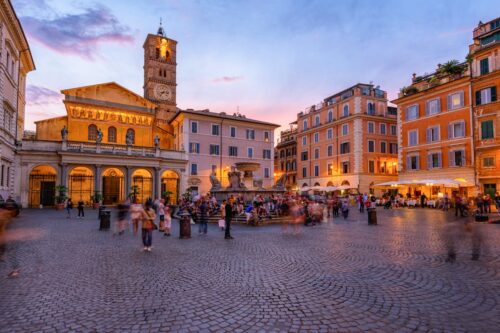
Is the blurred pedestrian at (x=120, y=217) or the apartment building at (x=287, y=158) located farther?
the apartment building at (x=287, y=158)

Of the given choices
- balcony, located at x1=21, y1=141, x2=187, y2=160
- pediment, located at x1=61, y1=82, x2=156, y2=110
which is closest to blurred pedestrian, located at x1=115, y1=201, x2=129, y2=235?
balcony, located at x1=21, y1=141, x2=187, y2=160

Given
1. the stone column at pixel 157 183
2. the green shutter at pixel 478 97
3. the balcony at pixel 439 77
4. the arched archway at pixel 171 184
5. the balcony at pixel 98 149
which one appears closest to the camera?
the green shutter at pixel 478 97

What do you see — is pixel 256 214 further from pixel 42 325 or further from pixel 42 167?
pixel 42 167

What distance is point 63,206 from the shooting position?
1156 inches

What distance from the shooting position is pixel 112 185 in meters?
36.8

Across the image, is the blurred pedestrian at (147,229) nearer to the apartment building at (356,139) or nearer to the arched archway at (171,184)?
the arched archway at (171,184)

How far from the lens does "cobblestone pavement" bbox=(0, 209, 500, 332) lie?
4277 millimetres

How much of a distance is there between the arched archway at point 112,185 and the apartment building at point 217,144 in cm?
747

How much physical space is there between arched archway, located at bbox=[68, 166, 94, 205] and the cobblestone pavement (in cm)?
2687

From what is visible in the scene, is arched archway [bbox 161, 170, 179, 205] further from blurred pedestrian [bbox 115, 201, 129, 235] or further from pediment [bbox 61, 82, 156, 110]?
blurred pedestrian [bbox 115, 201, 129, 235]

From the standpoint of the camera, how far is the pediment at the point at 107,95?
37500 millimetres

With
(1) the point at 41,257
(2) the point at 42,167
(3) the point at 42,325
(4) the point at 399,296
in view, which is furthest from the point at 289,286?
(2) the point at 42,167

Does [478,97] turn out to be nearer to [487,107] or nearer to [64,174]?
[487,107]

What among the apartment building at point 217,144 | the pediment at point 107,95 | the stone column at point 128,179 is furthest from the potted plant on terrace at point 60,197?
the pediment at point 107,95
